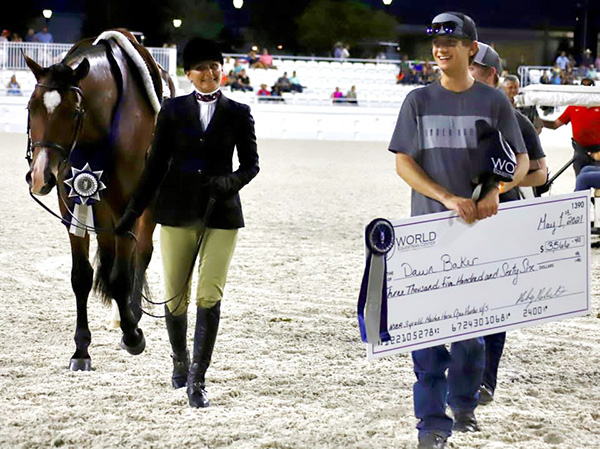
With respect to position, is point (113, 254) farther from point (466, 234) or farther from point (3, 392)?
point (466, 234)

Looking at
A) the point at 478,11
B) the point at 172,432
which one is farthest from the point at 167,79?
the point at 478,11

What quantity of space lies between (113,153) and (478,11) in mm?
37070

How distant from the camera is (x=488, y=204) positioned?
3.33 metres

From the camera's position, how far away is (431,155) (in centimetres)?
346

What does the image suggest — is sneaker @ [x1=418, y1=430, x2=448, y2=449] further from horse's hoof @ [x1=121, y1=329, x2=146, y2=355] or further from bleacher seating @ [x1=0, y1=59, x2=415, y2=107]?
bleacher seating @ [x1=0, y1=59, x2=415, y2=107]

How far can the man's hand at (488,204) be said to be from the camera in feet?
10.9

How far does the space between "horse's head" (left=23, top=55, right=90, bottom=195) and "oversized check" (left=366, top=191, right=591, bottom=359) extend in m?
2.02

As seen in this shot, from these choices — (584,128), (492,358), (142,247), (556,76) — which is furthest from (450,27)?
(556,76)

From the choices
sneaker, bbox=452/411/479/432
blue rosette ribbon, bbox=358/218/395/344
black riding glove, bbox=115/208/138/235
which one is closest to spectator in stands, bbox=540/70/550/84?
black riding glove, bbox=115/208/138/235

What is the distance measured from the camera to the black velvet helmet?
12.9ft

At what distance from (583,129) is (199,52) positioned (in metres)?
6.60

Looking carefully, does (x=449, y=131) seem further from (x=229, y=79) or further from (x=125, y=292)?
(x=229, y=79)

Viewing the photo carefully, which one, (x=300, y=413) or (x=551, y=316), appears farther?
(x=300, y=413)

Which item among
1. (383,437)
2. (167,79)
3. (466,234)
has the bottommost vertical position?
(383,437)
